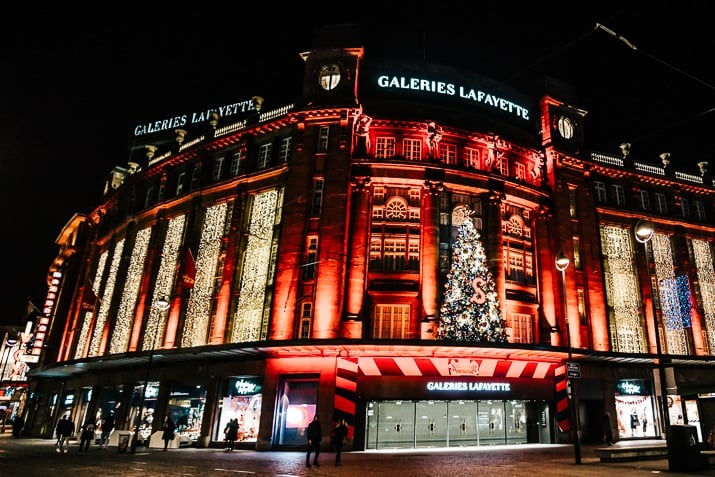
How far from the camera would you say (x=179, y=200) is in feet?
125

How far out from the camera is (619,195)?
39594 mm

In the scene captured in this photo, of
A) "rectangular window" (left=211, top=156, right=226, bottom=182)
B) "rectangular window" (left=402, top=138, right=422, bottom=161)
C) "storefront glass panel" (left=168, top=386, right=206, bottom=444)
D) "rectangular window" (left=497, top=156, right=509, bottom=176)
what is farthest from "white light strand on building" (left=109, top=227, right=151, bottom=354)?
"rectangular window" (left=497, top=156, right=509, bottom=176)

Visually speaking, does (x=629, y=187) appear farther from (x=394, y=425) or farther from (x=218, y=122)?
(x=218, y=122)

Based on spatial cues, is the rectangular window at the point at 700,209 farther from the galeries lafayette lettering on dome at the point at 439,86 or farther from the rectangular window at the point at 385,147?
the rectangular window at the point at 385,147

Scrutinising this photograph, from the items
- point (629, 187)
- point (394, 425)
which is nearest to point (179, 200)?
point (394, 425)

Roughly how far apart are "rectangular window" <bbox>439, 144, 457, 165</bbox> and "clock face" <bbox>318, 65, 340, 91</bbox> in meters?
9.01

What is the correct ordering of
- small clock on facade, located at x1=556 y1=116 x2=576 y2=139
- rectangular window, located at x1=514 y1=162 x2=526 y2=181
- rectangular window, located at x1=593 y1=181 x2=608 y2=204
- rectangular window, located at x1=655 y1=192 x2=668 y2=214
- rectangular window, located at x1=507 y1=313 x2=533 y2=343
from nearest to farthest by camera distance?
rectangular window, located at x1=507 y1=313 x2=533 y2=343
rectangular window, located at x1=514 y1=162 x2=526 y2=181
small clock on facade, located at x1=556 y1=116 x2=576 y2=139
rectangular window, located at x1=593 y1=181 x2=608 y2=204
rectangular window, located at x1=655 y1=192 x2=668 y2=214

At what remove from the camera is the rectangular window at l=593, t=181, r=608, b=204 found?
38.8 metres

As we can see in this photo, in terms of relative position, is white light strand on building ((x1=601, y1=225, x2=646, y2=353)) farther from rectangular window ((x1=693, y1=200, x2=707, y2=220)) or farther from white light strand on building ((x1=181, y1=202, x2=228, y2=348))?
white light strand on building ((x1=181, y1=202, x2=228, y2=348))

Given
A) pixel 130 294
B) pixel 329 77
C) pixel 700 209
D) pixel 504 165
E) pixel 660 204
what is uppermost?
pixel 329 77

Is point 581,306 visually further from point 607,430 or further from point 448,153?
point 448,153

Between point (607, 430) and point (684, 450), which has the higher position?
point (607, 430)

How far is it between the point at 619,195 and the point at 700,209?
28.3ft

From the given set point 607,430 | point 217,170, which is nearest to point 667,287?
point 607,430
